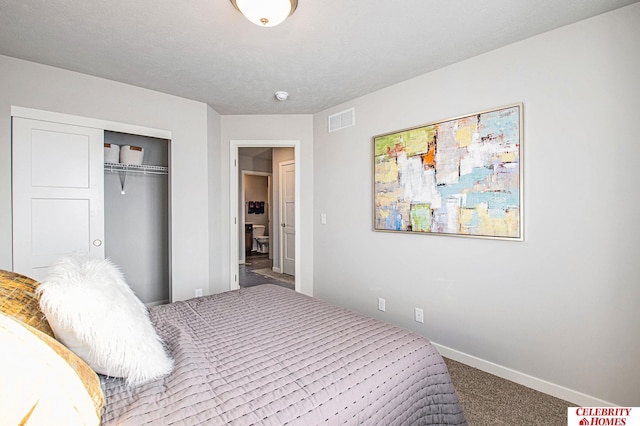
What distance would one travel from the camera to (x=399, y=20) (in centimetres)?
196

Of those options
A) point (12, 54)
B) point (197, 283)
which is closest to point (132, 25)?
point (12, 54)

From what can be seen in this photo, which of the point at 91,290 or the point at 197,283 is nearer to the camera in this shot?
the point at 91,290

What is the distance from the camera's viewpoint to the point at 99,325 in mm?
1006

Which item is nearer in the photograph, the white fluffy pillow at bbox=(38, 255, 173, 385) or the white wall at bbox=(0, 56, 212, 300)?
the white fluffy pillow at bbox=(38, 255, 173, 385)

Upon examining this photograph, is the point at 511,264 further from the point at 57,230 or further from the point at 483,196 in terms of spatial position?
the point at 57,230

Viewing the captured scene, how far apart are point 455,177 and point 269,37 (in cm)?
181

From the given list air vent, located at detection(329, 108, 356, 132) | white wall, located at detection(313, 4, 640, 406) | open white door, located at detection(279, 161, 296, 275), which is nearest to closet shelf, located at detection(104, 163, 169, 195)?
air vent, located at detection(329, 108, 356, 132)

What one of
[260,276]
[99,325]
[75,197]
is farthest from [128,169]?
[260,276]

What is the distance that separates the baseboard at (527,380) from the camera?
191 cm

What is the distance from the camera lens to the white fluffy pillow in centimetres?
97

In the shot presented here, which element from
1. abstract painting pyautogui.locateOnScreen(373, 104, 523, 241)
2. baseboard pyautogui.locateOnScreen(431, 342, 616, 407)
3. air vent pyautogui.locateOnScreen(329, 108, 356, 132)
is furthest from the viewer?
air vent pyautogui.locateOnScreen(329, 108, 356, 132)

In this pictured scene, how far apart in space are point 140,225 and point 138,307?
2.60 m

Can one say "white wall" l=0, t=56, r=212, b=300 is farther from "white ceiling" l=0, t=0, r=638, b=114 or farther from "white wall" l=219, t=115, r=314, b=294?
"white wall" l=219, t=115, r=314, b=294

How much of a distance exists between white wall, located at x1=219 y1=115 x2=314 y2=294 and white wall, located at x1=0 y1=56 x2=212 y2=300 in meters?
0.31
